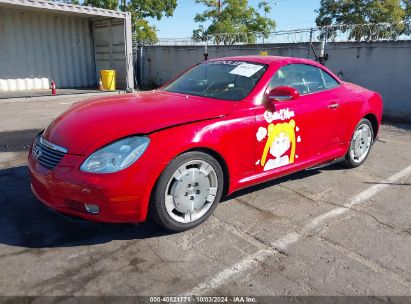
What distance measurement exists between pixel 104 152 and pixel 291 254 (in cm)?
169

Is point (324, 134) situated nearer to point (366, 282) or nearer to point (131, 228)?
point (366, 282)

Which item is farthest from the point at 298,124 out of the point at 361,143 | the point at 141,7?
the point at 141,7

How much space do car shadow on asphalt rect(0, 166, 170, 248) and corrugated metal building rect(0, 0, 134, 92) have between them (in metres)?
10.2

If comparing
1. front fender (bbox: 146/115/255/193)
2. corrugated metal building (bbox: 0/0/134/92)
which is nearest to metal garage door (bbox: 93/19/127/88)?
corrugated metal building (bbox: 0/0/134/92)

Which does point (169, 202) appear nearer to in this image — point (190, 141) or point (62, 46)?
point (190, 141)

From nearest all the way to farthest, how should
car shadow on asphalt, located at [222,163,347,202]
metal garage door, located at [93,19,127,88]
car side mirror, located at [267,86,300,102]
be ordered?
car side mirror, located at [267,86,300,102] < car shadow on asphalt, located at [222,163,347,202] < metal garage door, located at [93,19,127,88]

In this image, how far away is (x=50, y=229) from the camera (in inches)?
130

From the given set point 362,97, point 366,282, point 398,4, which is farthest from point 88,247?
point 398,4

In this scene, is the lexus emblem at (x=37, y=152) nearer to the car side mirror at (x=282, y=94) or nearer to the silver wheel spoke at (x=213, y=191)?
the silver wheel spoke at (x=213, y=191)

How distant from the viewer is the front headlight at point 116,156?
284 centimetres

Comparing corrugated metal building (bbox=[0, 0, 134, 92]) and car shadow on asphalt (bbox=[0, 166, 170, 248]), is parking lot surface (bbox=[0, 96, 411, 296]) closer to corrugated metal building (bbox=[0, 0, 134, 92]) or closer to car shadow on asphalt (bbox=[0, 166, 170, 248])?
car shadow on asphalt (bbox=[0, 166, 170, 248])

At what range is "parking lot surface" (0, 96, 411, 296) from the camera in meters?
2.57

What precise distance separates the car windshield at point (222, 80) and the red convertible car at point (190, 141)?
0.5 inches
